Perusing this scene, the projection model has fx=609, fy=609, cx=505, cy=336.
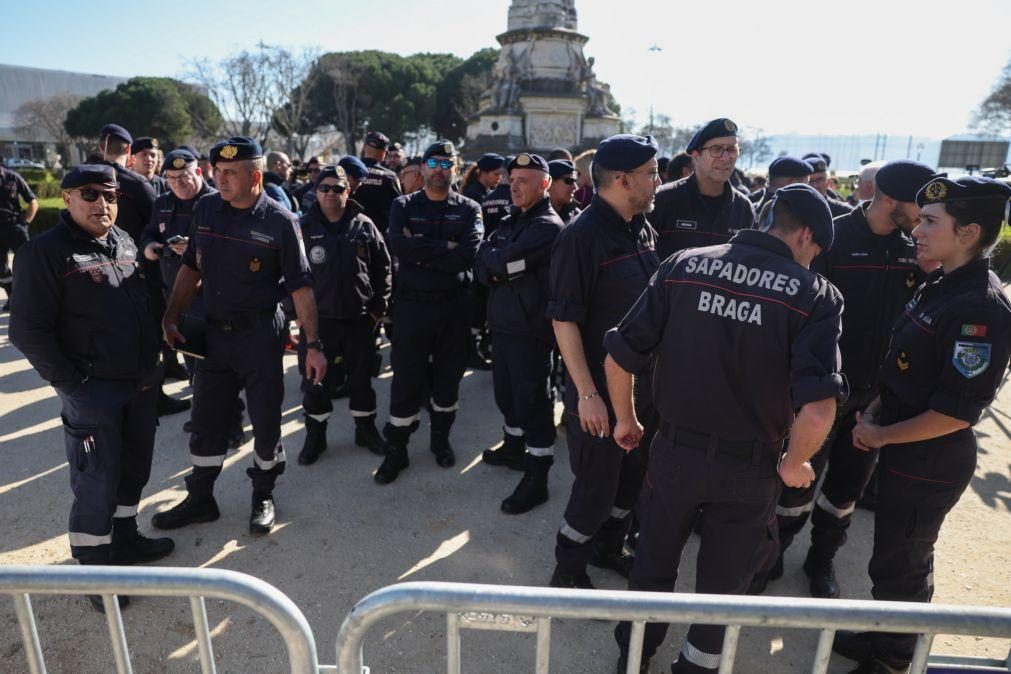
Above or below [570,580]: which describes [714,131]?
above

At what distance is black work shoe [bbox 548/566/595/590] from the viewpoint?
3.12m

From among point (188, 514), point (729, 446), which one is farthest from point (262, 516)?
point (729, 446)

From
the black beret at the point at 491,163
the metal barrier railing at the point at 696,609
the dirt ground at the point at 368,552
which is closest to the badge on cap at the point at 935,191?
the metal barrier railing at the point at 696,609

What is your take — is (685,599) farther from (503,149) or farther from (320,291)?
(503,149)

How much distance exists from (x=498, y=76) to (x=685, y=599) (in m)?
30.1

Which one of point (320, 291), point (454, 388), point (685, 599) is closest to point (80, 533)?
point (320, 291)

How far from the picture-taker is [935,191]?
242 centimetres

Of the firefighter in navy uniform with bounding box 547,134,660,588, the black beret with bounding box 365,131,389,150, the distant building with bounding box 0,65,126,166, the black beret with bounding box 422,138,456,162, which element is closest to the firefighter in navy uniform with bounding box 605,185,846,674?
the firefighter in navy uniform with bounding box 547,134,660,588

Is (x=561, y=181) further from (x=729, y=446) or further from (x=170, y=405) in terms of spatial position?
(x=170, y=405)

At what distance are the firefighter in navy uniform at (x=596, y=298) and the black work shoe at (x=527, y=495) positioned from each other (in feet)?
2.78

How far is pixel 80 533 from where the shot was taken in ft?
9.91

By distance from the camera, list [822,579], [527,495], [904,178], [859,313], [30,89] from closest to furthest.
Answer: [904,178], [859,313], [822,579], [527,495], [30,89]

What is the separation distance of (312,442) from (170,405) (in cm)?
171

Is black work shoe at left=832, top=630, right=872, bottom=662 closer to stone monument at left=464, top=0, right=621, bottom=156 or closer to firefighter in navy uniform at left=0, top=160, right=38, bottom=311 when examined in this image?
firefighter in navy uniform at left=0, top=160, right=38, bottom=311
